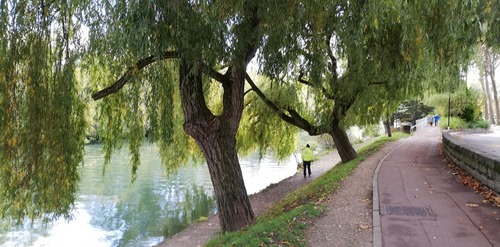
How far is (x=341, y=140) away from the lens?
17.1 m

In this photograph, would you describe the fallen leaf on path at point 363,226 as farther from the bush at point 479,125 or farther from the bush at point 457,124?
the bush at point 479,125

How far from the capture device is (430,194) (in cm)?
858

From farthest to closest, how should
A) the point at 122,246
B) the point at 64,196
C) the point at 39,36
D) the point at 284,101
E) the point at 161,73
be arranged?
the point at 284,101 → the point at 122,246 → the point at 161,73 → the point at 64,196 → the point at 39,36

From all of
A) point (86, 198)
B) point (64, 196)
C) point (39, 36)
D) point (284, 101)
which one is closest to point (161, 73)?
point (39, 36)

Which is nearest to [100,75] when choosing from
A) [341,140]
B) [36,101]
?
[36,101]

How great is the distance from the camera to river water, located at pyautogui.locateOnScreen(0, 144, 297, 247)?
1270cm

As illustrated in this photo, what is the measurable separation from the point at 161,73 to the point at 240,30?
2.31 metres

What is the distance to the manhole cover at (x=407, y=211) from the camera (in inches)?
275

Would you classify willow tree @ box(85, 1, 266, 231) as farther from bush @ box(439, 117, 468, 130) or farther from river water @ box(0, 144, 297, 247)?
bush @ box(439, 117, 468, 130)

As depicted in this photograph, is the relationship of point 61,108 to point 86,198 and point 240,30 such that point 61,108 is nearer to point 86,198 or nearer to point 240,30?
point 240,30

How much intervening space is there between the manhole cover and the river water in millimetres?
6000

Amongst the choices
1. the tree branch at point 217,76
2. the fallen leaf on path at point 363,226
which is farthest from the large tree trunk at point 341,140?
the fallen leaf on path at point 363,226

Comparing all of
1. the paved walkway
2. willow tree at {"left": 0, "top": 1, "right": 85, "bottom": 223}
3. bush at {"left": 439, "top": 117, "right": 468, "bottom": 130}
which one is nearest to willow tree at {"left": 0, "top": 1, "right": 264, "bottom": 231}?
willow tree at {"left": 0, "top": 1, "right": 85, "bottom": 223}

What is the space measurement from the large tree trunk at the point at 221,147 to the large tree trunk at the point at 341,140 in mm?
7848
